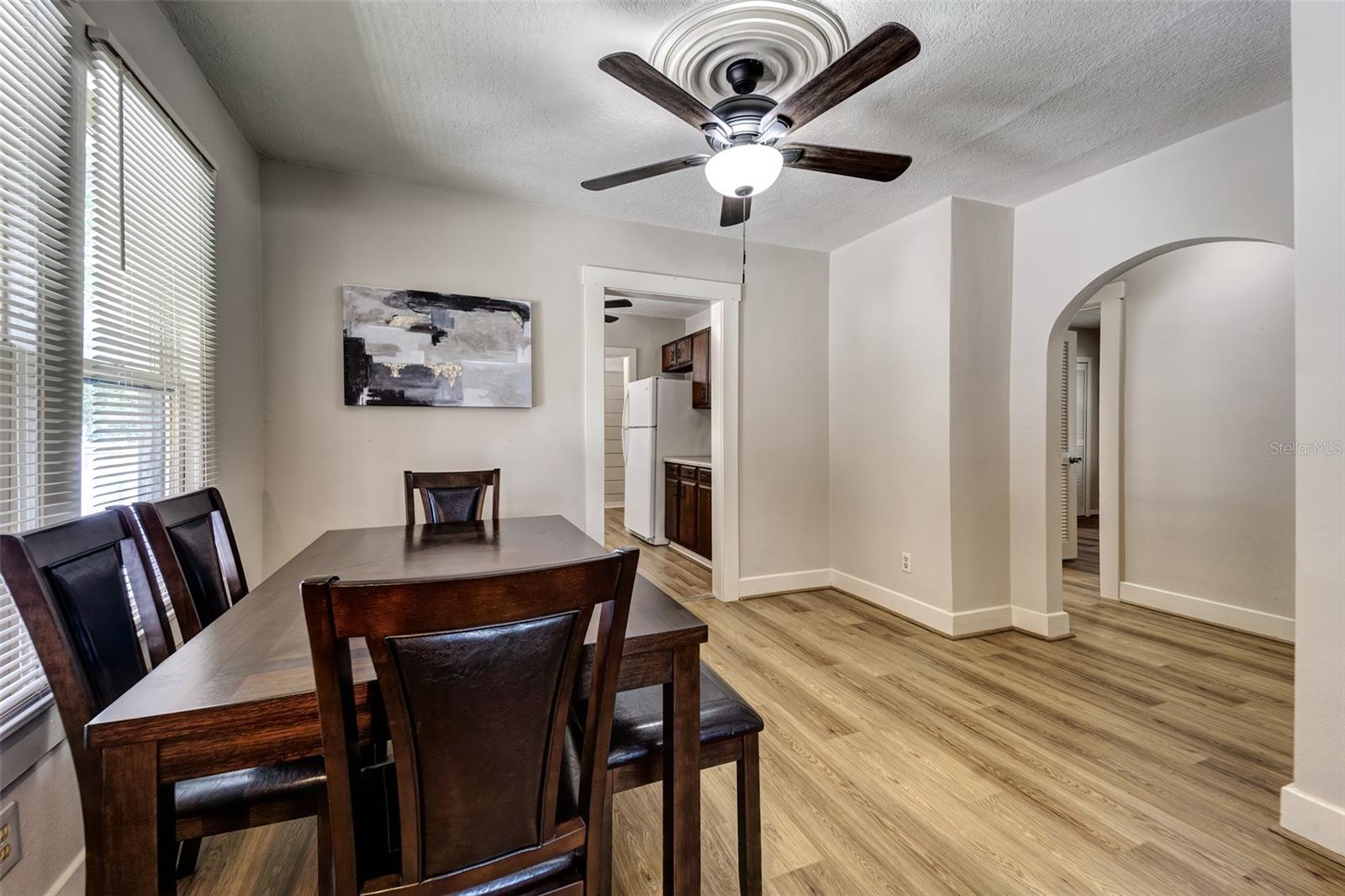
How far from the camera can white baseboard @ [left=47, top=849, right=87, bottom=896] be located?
121 cm

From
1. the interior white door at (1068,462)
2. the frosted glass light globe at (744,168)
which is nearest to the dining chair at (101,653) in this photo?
the frosted glass light globe at (744,168)

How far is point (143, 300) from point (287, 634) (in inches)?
50.4

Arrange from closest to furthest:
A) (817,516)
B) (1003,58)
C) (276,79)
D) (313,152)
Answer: (1003,58) → (276,79) → (313,152) → (817,516)

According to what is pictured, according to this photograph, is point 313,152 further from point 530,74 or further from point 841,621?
point 841,621

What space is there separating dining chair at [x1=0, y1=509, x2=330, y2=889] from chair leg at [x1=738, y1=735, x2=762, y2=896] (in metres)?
0.86

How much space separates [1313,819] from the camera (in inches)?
59.1

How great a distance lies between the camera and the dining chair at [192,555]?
1248 millimetres

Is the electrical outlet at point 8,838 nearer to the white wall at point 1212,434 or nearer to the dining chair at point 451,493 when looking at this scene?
the dining chair at point 451,493

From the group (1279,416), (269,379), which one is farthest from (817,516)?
(269,379)

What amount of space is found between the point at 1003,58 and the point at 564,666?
7.98 feet

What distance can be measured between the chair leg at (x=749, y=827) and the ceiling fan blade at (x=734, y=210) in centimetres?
194

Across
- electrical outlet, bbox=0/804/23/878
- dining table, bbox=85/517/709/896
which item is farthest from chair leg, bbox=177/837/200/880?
dining table, bbox=85/517/709/896

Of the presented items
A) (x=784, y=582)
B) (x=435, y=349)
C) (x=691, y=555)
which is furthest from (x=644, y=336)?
(x=435, y=349)

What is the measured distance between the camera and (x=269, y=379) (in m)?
2.68
